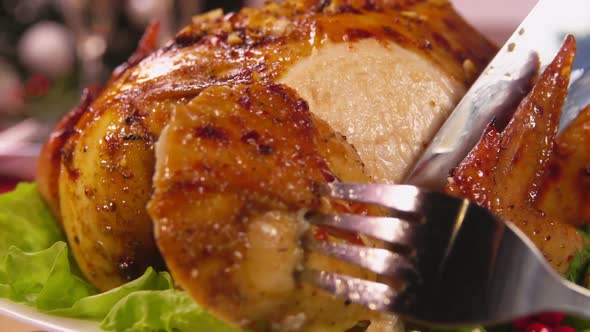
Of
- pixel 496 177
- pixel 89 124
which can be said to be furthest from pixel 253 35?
pixel 496 177

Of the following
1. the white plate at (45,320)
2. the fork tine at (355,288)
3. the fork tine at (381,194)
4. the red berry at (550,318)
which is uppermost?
the fork tine at (381,194)

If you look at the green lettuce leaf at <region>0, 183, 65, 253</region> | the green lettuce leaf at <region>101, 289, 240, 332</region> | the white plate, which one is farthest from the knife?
the green lettuce leaf at <region>0, 183, 65, 253</region>

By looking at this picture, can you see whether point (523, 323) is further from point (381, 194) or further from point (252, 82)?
point (252, 82)

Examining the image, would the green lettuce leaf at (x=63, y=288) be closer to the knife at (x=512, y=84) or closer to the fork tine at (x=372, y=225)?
the fork tine at (x=372, y=225)

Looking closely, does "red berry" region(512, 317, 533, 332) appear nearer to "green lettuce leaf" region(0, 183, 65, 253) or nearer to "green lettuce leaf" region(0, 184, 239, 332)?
"green lettuce leaf" region(0, 184, 239, 332)

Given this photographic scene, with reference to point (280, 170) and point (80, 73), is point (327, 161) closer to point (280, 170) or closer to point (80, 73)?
point (280, 170)

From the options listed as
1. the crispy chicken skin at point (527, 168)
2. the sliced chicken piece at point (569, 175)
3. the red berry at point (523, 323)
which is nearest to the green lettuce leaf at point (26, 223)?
the crispy chicken skin at point (527, 168)
